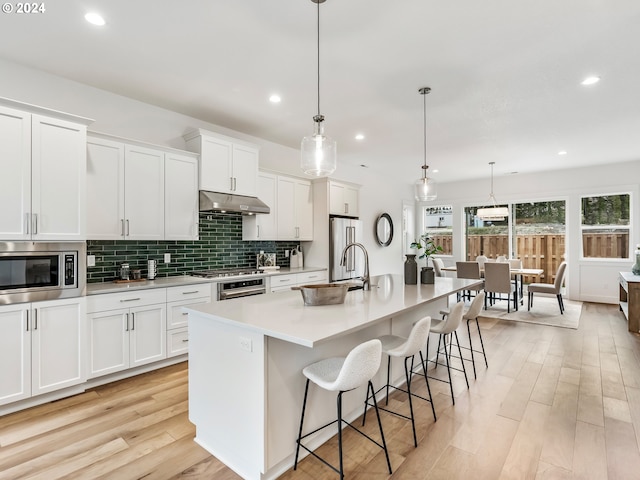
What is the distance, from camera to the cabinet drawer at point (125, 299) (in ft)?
9.80

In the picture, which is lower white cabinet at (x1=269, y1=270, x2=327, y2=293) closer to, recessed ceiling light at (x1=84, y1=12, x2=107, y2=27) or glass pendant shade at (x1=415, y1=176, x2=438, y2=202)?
glass pendant shade at (x1=415, y1=176, x2=438, y2=202)

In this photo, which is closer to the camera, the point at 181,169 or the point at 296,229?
the point at 181,169

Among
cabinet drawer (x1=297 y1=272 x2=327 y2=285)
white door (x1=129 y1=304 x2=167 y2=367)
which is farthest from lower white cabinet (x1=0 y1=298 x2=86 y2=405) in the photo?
cabinet drawer (x1=297 y1=272 x2=327 y2=285)

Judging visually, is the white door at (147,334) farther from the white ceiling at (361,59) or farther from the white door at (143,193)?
the white ceiling at (361,59)

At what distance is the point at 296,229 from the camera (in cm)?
525

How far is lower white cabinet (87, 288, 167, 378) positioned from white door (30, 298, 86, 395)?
3.7 inches

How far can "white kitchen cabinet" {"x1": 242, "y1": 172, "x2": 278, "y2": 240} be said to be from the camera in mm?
4715

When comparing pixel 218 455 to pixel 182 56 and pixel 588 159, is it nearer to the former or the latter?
pixel 182 56

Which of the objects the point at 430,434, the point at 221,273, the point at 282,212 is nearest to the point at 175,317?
the point at 221,273

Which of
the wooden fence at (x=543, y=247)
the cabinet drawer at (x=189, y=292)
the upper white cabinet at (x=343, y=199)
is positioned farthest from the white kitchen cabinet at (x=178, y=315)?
the wooden fence at (x=543, y=247)

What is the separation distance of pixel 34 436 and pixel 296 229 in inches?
143

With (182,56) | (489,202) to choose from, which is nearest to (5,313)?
(182,56)

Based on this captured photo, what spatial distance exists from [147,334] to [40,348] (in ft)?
2.66

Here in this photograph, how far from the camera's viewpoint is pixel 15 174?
8.54 ft
